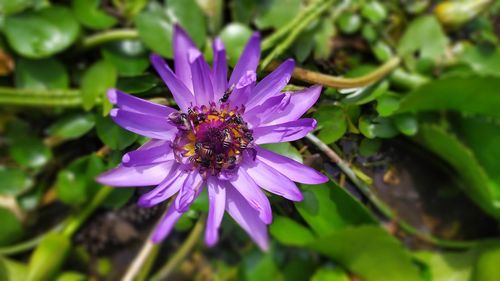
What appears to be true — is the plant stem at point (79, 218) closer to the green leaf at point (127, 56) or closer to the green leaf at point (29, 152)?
the green leaf at point (29, 152)

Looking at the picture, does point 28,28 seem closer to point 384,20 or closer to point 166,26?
point 166,26

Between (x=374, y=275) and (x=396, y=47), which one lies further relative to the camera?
(x=396, y=47)

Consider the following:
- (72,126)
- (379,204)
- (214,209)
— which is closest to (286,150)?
(214,209)

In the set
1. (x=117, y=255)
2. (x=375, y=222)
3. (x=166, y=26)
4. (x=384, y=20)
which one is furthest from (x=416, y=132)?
(x=117, y=255)

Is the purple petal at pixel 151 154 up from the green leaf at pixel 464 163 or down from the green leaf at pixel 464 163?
up


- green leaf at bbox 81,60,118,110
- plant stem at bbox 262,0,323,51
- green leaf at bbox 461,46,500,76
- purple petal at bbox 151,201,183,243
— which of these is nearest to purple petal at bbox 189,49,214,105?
purple petal at bbox 151,201,183,243

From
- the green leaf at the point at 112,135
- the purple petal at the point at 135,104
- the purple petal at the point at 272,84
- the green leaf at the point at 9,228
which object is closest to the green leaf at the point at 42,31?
the green leaf at the point at 112,135

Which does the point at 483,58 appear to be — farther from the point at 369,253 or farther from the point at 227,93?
the point at 227,93
